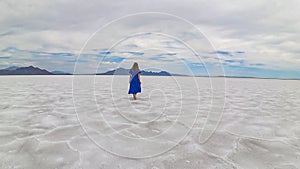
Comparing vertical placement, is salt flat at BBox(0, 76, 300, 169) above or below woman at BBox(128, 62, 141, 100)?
below

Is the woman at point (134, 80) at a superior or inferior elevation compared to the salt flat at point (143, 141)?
superior

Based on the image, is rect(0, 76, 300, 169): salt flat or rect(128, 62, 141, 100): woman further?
rect(128, 62, 141, 100): woman

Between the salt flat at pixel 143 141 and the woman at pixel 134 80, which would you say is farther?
the woman at pixel 134 80

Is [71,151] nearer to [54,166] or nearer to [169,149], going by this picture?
[54,166]

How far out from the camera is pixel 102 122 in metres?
4.76

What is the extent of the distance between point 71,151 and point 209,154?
7.57 feet

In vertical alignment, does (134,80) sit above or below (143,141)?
above

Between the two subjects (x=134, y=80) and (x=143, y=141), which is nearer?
(x=143, y=141)

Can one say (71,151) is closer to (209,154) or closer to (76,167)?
(76,167)

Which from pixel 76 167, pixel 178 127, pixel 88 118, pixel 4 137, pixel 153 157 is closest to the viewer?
pixel 76 167

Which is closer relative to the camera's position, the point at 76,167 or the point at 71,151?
the point at 76,167

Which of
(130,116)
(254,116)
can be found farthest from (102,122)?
(254,116)

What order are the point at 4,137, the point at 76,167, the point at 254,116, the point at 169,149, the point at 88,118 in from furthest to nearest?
the point at 254,116
the point at 88,118
the point at 4,137
the point at 169,149
the point at 76,167

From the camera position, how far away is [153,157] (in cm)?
290
